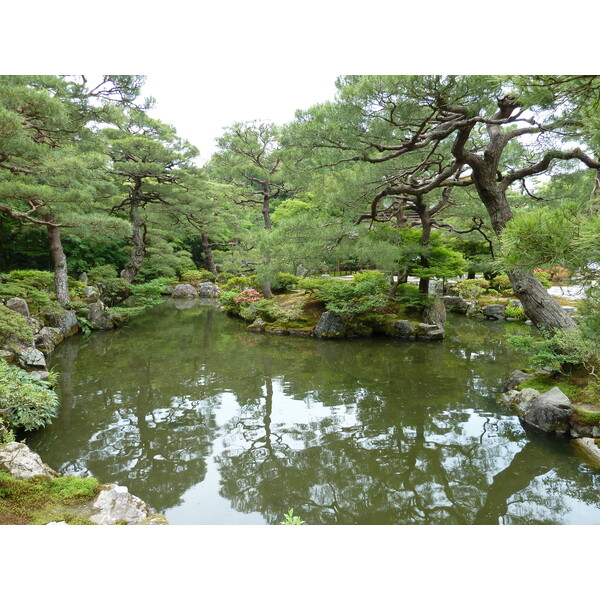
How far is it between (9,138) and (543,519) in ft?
23.7

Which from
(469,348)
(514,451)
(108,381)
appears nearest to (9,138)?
(108,381)

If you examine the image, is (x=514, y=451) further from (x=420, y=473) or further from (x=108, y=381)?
(x=108, y=381)

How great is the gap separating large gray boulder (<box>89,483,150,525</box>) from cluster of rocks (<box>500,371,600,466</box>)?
3682 mm

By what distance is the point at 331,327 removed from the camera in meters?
8.10

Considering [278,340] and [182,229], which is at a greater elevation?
[182,229]

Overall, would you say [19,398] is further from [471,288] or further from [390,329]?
[471,288]

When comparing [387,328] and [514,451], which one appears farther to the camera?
[387,328]

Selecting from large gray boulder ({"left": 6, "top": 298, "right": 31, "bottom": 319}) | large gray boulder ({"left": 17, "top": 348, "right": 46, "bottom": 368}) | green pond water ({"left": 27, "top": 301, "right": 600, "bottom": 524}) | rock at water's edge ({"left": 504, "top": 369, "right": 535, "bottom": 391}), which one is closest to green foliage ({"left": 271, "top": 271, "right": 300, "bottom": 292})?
green pond water ({"left": 27, "top": 301, "right": 600, "bottom": 524})

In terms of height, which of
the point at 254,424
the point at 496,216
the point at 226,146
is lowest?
the point at 254,424

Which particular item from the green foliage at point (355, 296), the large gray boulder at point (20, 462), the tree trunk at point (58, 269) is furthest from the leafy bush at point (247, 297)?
the large gray boulder at point (20, 462)

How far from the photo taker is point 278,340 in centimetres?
795

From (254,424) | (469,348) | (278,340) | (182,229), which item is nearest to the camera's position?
(254,424)

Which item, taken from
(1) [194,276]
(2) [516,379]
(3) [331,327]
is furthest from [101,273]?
(2) [516,379]

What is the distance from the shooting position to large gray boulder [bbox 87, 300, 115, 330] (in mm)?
8539
